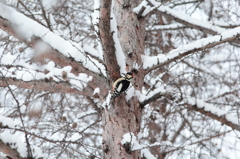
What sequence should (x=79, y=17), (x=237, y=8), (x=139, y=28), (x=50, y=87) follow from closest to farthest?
1. (x=50, y=87)
2. (x=139, y=28)
3. (x=237, y=8)
4. (x=79, y=17)

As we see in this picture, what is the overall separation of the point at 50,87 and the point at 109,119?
2.47ft

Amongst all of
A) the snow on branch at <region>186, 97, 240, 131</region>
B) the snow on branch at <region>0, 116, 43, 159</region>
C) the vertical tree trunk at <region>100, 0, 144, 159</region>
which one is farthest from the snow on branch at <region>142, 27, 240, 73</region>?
the snow on branch at <region>0, 116, 43, 159</region>

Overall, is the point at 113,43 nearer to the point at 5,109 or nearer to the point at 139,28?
the point at 139,28

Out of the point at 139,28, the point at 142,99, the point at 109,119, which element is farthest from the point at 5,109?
the point at 139,28

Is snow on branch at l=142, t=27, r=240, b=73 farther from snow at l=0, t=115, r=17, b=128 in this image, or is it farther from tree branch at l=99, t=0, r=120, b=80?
snow at l=0, t=115, r=17, b=128

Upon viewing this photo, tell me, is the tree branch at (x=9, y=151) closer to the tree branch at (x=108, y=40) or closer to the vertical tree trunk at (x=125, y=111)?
the vertical tree trunk at (x=125, y=111)

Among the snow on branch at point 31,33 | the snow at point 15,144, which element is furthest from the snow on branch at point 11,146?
the snow on branch at point 31,33

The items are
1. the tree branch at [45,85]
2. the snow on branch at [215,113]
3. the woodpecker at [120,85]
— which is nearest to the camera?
the woodpecker at [120,85]

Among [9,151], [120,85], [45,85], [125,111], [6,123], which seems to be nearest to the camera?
[9,151]

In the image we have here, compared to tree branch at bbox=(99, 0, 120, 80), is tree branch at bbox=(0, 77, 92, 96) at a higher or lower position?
lower

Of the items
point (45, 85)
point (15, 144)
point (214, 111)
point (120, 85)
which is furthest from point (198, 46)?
point (15, 144)

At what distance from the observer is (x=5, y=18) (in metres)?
2.48

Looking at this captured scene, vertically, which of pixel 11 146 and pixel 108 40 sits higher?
pixel 108 40

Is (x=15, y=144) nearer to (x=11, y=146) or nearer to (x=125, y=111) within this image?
(x=11, y=146)
